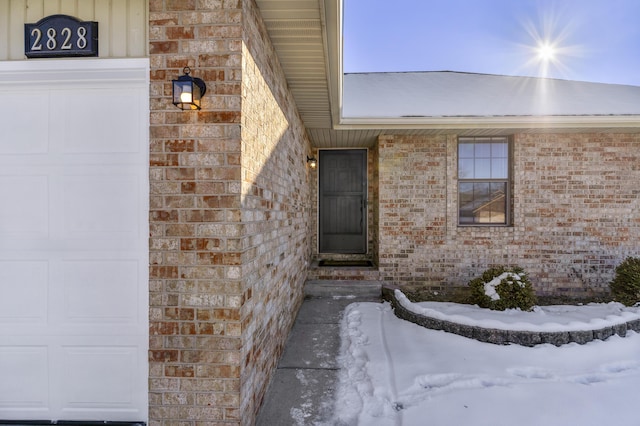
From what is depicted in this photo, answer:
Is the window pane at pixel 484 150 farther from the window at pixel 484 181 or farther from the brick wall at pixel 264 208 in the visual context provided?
the brick wall at pixel 264 208

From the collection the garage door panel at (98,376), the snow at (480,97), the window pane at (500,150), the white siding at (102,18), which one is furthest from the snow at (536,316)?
the white siding at (102,18)

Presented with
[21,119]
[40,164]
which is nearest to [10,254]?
[40,164]

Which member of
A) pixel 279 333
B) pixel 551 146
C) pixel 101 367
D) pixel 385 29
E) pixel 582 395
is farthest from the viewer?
pixel 385 29

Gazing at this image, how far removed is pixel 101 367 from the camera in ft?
6.70

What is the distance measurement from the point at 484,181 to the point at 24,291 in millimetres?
6087

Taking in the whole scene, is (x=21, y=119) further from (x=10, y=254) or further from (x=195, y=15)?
(x=195, y=15)

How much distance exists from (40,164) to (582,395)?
14.4 ft

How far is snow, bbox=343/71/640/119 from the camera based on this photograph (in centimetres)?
490

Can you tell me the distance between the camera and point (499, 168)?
215 inches

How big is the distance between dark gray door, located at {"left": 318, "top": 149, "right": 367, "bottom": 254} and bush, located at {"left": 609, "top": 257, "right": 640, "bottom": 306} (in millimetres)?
4014

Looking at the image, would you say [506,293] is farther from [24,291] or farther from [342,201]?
[24,291]

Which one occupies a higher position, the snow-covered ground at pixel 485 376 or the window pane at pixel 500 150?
the window pane at pixel 500 150

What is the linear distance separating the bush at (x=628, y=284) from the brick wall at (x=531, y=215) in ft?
1.85

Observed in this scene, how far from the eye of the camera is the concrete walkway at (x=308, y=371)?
2.30 metres
